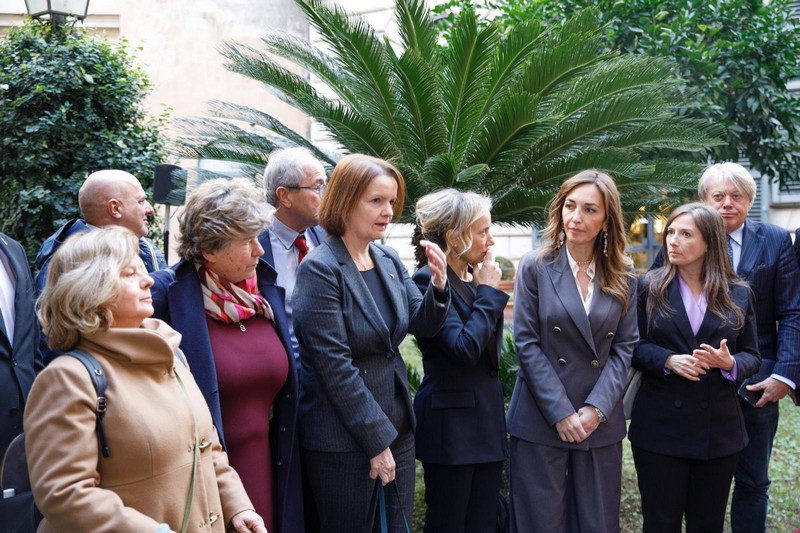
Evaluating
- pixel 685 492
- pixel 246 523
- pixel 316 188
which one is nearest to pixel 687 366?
pixel 685 492

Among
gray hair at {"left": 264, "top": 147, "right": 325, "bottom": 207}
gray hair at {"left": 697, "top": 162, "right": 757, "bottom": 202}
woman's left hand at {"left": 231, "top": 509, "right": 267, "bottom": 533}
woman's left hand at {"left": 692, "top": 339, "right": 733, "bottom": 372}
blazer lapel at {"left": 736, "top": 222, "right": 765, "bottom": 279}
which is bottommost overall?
woman's left hand at {"left": 231, "top": 509, "right": 267, "bottom": 533}

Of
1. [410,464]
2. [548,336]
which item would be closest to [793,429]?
[548,336]

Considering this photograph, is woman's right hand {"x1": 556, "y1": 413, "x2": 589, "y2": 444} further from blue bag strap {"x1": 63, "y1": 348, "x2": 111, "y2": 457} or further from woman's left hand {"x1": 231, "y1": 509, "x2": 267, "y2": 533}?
blue bag strap {"x1": 63, "y1": 348, "x2": 111, "y2": 457}

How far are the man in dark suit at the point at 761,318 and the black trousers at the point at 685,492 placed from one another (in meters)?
0.46

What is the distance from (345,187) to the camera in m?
3.42

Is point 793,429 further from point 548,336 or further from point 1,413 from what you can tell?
point 1,413

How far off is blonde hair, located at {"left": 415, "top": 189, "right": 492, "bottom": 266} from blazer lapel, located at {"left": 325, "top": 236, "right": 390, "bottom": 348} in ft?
2.25

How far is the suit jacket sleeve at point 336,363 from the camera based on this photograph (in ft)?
10.4

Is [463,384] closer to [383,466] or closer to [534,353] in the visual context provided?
[534,353]

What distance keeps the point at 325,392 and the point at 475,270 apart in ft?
3.84

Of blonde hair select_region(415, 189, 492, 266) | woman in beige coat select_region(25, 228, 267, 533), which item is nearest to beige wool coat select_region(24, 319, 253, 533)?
woman in beige coat select_region(25, 228, 267, 533)

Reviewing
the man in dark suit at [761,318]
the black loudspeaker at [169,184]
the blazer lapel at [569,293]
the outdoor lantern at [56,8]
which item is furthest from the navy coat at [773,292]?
the outdoor lantern at [56,8]

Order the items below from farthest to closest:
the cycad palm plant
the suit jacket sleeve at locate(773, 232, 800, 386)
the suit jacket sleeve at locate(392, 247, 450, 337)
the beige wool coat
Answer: the cycad palm plant < the suit jacket sleeve at locate(773, 232, 800, 386) < the suit jacket sleeve at locate(392, 247, 450, 337) < the beige wool coat

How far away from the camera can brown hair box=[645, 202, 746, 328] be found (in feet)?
13.5
